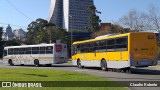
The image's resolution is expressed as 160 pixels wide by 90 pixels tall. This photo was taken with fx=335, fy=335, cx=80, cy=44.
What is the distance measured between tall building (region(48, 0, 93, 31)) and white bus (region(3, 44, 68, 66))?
2921 cm

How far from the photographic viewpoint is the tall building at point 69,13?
74.9 metres

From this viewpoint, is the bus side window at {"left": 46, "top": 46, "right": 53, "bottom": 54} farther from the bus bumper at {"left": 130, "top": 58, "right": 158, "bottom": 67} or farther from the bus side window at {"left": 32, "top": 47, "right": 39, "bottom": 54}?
the bus bumper at {"left": 130, "top": 58, "right": 158, "bottom": 67}

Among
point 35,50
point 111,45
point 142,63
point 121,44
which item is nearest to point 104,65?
point 111,45

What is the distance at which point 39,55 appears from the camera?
39.1 meters

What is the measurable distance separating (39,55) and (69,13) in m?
41.9

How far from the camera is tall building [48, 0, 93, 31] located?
7494 centimetres

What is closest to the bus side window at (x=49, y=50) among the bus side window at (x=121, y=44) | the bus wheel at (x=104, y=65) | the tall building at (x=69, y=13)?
the bus wheel at (x=104, y=65)

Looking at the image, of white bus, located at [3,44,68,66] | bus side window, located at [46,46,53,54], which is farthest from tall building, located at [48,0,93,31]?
bus side window, located at [46,46,53,54]

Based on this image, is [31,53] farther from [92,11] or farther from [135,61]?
[92,11]

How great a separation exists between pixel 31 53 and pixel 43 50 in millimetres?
2582

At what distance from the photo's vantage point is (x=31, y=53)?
40500 millimetres

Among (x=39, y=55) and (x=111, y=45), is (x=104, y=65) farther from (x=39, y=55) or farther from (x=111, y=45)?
(x=39, y=55)

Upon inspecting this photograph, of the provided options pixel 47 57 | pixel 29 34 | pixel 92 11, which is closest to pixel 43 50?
pixel 47 57

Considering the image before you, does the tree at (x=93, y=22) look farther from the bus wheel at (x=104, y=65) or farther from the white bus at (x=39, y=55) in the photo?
the bus wheel at (x=104, y=65)
